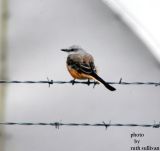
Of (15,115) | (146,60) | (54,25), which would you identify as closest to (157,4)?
(146,60)

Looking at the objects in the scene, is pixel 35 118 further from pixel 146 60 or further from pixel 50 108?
pixel 146 60

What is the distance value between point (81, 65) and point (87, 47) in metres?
0.07

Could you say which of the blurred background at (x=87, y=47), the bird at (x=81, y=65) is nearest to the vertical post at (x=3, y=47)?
the blurred background at (x=87, y=47)

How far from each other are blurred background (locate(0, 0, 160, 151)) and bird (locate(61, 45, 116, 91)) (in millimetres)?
28

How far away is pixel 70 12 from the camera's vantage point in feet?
5.91

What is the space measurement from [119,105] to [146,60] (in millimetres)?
177

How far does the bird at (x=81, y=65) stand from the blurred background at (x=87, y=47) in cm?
3

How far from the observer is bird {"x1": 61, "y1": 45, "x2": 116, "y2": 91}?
1.83m

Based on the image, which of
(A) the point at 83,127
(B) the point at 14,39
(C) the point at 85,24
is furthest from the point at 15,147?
(C) the point at 85,24

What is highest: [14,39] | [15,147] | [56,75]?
[14,39]

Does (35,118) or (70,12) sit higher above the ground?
(70,12)

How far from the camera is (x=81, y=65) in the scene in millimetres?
1836

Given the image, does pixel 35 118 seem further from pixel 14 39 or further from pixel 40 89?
pixel 14 39

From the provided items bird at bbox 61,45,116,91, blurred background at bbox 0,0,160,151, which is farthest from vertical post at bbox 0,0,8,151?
bird at bbox 61,45,116,91
